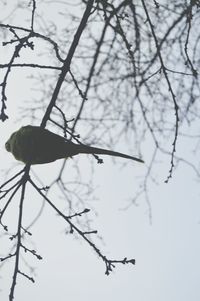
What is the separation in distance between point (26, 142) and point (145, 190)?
2.67 metres

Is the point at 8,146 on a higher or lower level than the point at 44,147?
higher

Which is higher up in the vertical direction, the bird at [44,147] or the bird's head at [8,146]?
the bird's head at [8,146]

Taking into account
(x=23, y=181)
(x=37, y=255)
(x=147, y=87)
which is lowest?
(x=37, y=255)

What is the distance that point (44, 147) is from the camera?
2.48 meters

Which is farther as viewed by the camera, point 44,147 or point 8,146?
point 8,146

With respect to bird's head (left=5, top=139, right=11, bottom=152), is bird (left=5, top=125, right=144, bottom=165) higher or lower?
lower

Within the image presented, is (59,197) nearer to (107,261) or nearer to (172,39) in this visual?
(107,261)

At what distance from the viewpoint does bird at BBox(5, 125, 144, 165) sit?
247 centimetres

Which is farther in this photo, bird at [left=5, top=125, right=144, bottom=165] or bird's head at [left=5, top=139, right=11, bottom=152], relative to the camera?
bird's head at [left=5, top=139, right=11, bottom=152]

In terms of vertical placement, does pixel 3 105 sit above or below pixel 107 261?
above

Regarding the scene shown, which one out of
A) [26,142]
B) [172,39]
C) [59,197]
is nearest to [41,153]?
[26,142]

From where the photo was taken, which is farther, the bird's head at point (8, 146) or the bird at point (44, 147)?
the bird's head at point (8, 146)

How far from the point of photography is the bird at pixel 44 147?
8.11ft

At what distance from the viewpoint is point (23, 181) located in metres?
2.28
